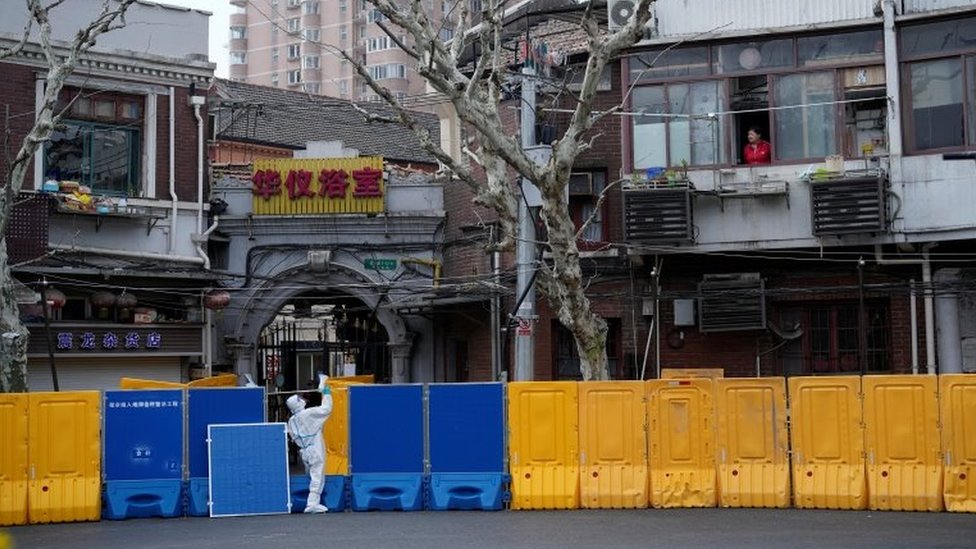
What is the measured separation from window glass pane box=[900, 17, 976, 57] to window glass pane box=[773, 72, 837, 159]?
1.30 m

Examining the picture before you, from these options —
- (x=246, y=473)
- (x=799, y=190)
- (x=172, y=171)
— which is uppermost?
(x=172, y=171)

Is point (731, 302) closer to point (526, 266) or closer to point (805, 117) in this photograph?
point (805, 117)

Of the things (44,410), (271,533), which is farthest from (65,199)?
(271,533)

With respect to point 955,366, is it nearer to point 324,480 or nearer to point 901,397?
point 901,397

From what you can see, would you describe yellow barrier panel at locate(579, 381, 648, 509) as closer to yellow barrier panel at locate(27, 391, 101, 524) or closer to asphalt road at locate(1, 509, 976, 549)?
asphalt road at locate(1, 509, 976, 549)

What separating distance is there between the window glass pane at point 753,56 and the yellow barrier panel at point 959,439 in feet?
22.9

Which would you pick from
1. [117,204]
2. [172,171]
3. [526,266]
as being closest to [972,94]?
[526,266]

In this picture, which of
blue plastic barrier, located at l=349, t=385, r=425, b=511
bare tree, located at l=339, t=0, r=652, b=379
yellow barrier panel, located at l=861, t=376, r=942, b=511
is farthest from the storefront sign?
yellow barrier panel, located at l=861, t=376, r=942, b=511

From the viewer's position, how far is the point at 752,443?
56.8 ft

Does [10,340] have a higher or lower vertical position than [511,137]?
lower

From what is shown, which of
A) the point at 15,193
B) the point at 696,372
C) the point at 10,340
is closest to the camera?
the point at 10,340

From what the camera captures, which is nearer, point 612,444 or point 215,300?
point 612,444

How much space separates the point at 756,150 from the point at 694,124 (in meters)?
1.12

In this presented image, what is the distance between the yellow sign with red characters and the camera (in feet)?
86.3
